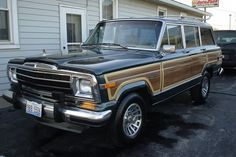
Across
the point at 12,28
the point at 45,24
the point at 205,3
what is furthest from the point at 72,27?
the point at 205,3

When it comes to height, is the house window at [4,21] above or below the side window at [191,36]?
above

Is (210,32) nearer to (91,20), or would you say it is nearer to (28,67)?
(91,20)

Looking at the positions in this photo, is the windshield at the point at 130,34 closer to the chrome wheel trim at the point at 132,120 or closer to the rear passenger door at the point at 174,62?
the rear passenger door at the point at 174,62

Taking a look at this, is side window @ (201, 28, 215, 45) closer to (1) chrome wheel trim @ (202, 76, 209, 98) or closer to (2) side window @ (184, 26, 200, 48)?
(2) side window @ (184, 26, 200, 48)

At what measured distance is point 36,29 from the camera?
761cm

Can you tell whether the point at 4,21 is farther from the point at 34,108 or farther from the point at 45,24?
the point at 34,108

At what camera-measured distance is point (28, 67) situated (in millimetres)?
3877

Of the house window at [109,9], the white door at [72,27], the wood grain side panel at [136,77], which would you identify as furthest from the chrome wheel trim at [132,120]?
the house window at [109,9]

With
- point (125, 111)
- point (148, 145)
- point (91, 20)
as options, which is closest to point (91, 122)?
point (125, 111)

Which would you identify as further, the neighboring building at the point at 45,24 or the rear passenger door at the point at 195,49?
the neighboring building at the point at 45,24

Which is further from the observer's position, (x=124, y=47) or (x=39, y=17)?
(x=39, y=17)

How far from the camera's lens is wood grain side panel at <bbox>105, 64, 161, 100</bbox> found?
3.52 meters

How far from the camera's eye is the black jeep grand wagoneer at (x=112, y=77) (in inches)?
134

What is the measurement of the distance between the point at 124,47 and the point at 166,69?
2.68 ft
